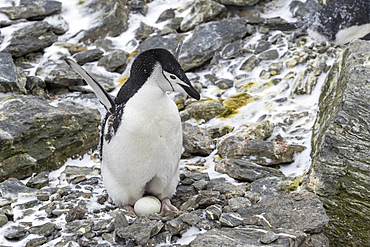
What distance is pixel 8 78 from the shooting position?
4816 millimetres

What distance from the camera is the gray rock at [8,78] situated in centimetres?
475

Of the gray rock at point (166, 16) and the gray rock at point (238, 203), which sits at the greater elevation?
the gray rock at point (238, 203)

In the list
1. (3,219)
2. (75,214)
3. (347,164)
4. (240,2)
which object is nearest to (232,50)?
(240,2)

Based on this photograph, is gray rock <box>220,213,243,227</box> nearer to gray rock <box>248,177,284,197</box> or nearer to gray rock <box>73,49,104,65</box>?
gray rock <box>248,177,284,197</box>

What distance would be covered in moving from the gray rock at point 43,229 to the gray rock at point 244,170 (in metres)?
1.54

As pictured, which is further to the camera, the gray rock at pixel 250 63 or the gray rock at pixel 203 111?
the gray rock at pixel 250 63

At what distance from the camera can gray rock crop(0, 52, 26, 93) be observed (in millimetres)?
4746

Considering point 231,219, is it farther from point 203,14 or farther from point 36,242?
point 203,14

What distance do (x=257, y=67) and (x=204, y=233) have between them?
3.70m

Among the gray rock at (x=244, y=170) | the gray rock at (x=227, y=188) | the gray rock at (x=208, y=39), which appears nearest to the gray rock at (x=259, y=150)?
the gray rock at (x=244, y=170)

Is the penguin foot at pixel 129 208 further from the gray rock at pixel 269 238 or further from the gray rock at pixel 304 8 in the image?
the gray rock at pixel 304 8

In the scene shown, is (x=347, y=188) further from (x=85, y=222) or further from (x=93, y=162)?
(x=93, y=162)

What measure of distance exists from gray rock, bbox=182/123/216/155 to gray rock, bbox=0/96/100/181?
41.3 inches

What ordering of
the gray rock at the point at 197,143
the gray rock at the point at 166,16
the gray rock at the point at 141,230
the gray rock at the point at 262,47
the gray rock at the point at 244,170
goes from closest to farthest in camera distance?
the gray rock at the point at 141,230 < the gray rock at the point at 244,170 < the gray rock at the point at 197,143 < the gray rock at the point at 262,47 < the gray rock at the point at 166,16
